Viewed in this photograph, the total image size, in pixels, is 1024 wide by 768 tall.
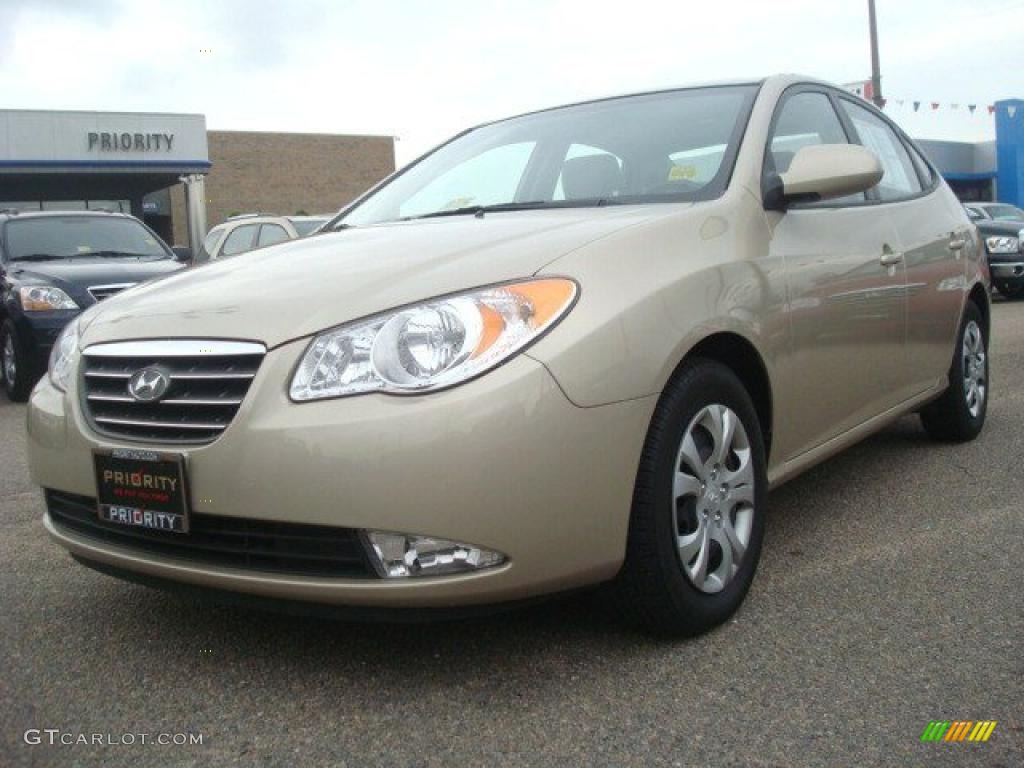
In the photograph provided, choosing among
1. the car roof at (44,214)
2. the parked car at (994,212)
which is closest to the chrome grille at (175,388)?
the car roof at (44,214)

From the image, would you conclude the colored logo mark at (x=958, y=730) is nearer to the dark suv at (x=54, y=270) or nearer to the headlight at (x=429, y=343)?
the headlight at (x=429, y=343)

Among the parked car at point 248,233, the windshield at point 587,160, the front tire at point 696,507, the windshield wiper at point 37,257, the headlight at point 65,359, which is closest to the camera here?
the front tire at point 696,507

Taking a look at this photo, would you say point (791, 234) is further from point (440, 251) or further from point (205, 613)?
point (205, 613)

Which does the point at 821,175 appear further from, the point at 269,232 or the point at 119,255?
the point at 269,232

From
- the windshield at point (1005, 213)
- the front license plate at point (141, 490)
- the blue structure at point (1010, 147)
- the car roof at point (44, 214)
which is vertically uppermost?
the blue structure at point (1010, 147)

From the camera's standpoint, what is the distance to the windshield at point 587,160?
3270 millimetres

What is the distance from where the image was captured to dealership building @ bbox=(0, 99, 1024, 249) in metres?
29.5

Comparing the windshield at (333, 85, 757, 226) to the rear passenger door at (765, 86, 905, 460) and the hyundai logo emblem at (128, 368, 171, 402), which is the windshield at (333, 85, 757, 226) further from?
the hyundai logo emblem at (128, 368, 171, 402)

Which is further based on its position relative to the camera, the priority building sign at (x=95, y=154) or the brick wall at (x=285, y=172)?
the brick wall at (x=285, y=172)

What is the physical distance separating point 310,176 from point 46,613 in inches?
1573

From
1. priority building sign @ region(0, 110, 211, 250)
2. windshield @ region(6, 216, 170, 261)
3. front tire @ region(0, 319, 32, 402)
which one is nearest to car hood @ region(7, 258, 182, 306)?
windshield @ region(6, 216, 170, 261)

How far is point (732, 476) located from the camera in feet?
9.23

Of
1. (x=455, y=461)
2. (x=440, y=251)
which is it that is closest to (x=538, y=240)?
(x=440, y=251)

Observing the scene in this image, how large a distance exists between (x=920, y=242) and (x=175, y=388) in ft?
9.92
